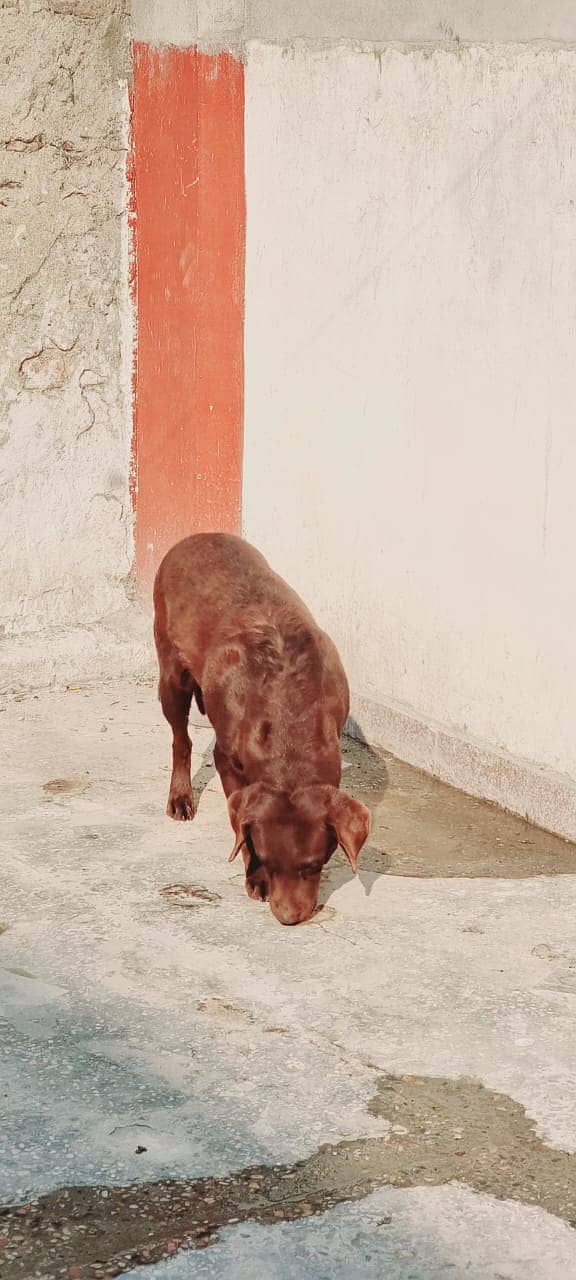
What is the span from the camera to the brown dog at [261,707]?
4938 mm

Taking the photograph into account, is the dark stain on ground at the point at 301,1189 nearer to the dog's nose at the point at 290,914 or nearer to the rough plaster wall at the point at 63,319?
the dog's nose at the point at 290,914

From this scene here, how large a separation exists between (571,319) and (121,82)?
3038 mm

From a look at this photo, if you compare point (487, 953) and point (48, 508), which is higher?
point (48, 508)

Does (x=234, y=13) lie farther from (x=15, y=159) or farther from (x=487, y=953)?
(x=487, y=953)

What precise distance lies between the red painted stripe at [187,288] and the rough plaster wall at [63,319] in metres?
0.14

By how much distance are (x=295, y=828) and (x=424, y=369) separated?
93.8 inches

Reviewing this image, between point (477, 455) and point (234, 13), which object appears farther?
point (234, 13)

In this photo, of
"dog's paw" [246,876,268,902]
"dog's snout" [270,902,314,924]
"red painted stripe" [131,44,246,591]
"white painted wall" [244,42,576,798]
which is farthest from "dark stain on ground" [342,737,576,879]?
"red painted stripe" [131,44,246,591]

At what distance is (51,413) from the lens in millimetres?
7668

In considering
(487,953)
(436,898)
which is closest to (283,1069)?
(487,953)

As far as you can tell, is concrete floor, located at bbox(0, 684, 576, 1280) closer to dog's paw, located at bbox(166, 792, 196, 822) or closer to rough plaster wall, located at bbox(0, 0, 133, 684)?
dog's paw, located at bbox(166, 792, 196, 822)

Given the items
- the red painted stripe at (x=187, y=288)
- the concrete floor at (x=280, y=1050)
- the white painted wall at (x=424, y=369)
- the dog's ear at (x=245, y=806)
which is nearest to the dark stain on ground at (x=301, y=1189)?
the concrete floor at (x=280, y=1050)

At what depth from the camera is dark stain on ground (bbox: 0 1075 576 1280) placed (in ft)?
11.5

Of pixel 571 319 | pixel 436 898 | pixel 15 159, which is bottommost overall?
pixel 436 898
